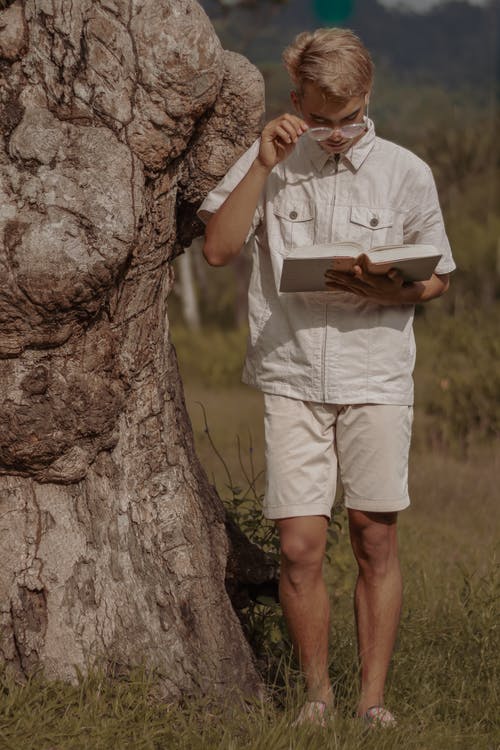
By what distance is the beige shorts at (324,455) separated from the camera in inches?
146

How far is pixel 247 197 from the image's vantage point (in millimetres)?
3621

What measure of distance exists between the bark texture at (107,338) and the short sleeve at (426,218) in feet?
2.18

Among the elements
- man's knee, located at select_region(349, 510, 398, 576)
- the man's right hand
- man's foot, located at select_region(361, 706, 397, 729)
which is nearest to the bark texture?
the man's right hand

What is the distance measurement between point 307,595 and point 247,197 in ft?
4.37

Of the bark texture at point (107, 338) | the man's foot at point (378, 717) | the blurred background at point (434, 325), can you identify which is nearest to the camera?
the bark texture at point (107, 338)

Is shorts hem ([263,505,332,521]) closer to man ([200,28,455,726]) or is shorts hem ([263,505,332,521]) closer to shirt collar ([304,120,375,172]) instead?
man ([200,28,455,726])

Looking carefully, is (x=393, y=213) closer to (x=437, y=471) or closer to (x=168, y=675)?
(x=168, y=675)

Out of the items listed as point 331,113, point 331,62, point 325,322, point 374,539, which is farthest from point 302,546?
point 331,62

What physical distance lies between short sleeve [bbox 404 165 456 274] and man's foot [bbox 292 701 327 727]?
1.51 metres

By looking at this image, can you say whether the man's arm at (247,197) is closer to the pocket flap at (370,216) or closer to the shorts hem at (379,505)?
the pocket flap at (370,216)

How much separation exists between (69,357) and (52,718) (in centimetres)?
111

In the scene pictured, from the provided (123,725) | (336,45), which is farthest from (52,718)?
(336,45)

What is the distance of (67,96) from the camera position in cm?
342

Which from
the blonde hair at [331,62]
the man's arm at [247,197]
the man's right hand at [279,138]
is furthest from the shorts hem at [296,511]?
the blonde hair at [331,62]
